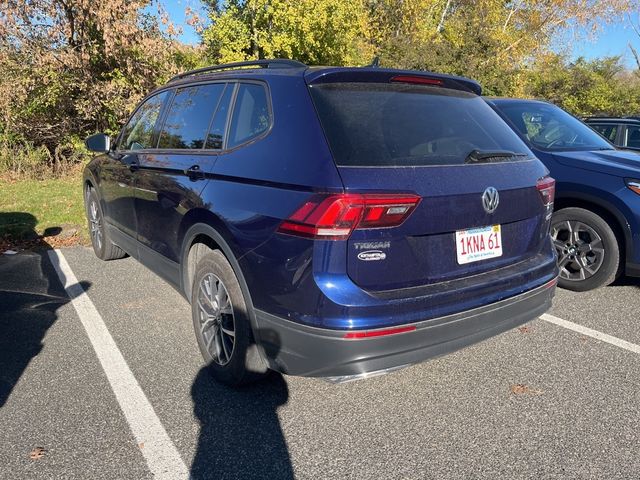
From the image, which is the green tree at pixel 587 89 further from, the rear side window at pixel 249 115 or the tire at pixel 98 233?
the rear side window at pixel 249 115

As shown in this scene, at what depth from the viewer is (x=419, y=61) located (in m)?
18.4

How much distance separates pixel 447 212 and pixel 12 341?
325 cm

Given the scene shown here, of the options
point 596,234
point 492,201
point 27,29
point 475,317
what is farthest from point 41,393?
point 27,29

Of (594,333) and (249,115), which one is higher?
(249,115)

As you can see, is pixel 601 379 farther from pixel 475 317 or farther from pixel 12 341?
pixel 12 341

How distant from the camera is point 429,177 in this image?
2.43m

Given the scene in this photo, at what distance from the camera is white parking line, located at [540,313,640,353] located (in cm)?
362

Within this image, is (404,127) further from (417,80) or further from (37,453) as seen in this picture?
(37,453)

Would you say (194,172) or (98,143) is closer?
(194,172)

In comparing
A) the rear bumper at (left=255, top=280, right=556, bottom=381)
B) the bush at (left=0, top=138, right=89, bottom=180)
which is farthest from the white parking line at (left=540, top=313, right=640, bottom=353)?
the bush at (left=0, top=138, right=89, bottom=180)

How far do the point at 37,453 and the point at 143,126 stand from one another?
2928mm

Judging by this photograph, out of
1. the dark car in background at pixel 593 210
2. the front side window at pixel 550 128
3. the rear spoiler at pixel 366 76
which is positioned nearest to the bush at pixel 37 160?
the front side window at pixel 550 128

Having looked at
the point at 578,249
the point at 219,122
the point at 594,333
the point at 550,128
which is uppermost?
the point at 219,122

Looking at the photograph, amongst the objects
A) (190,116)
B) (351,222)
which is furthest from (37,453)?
(190,116)
